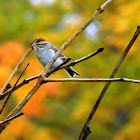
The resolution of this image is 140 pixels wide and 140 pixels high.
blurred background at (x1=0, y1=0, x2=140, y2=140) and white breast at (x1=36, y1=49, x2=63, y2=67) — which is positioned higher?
blurred background at (x1=0, y1=0, x2=140, y2=140)

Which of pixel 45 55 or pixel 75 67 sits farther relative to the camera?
pixel 75 67

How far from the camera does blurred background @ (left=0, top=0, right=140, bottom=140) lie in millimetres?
5492

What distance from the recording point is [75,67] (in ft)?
20.5

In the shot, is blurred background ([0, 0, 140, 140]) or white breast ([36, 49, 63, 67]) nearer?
white breast ([36, 49, 63, 67])

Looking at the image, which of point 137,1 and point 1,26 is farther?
point 1,26

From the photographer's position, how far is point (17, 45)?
6863mm

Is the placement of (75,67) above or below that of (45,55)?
above

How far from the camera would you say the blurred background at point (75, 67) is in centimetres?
549

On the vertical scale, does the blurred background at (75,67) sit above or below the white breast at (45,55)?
above

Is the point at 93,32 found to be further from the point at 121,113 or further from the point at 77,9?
the point at 121,113

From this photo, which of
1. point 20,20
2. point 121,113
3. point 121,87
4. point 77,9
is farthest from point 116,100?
point 20,20

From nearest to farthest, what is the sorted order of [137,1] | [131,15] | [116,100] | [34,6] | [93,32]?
[131,15] < [137,1] < [116,100] < [93,32] < [34,6]

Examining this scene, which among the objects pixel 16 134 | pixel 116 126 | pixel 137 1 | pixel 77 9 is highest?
pixel 77 9

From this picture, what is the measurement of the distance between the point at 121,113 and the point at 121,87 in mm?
1381
